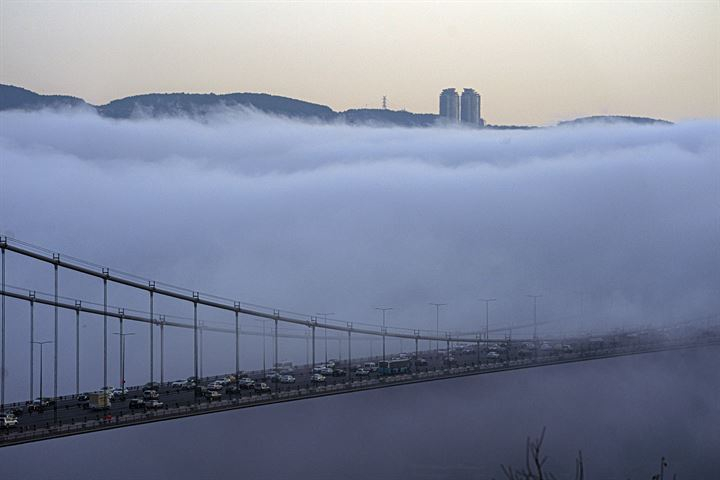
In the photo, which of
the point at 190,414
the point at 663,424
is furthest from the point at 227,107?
the point at 190,414

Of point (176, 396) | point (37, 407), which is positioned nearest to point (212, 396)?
point (176, 396)

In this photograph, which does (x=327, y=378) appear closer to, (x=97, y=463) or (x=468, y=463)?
(x=468, y=463)

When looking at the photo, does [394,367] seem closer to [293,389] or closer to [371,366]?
[371,366]

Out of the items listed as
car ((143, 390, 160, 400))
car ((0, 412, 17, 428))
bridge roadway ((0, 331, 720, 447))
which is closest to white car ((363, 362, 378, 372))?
bridge roadway ((0, 331, 720, 447))

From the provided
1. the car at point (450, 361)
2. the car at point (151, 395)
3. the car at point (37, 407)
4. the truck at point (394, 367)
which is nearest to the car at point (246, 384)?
the car at point (151, 395)

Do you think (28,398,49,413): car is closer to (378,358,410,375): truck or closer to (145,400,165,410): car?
(145,400,165,410): car

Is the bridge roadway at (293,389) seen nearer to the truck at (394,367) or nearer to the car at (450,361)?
the car at (450,361)
